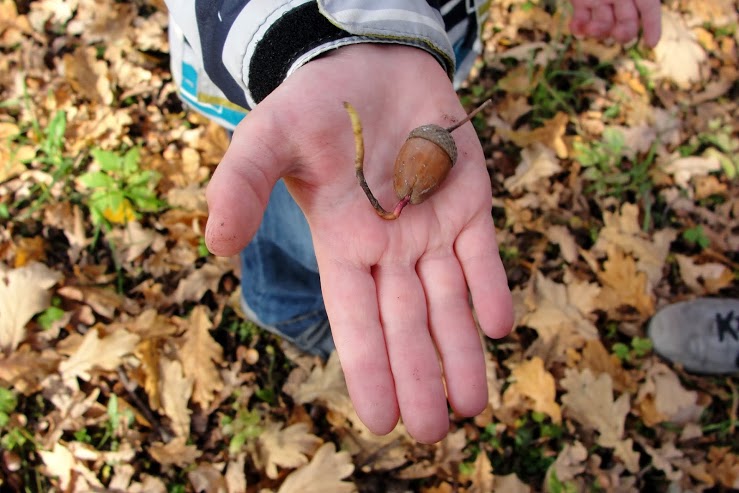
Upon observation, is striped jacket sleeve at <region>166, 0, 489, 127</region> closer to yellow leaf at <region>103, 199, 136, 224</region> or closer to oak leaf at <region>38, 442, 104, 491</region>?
yellow leaf at <region>103, 199, 136, 224</region>

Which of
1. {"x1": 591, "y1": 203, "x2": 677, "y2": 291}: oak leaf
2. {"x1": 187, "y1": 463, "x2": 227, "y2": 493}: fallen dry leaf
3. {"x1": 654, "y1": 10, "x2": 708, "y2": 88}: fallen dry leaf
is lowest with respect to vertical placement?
{"x1": 187, "y1": 463, "x2": 227, "y2": 493}: fallen dry leaf

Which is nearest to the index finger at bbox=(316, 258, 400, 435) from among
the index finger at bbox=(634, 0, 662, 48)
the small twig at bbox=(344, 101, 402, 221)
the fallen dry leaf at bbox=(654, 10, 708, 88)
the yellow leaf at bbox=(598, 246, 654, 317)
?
the small twig at bbox=(344, 101, 402, 221)

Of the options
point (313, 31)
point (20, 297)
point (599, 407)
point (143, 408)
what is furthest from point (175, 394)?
point (599, 407)

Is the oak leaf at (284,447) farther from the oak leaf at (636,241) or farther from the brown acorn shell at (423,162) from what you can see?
the oak leaf at (636,241)

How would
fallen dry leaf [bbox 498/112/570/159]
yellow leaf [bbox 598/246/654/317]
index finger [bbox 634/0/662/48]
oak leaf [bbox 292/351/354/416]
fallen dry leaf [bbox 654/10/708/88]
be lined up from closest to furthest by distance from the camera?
index finger [bbox 634/0/662/48] → oak leaf [bbox 292/351/354/416] → yellow leaf [bbox 598/246/654/317] → fallen dry leaf [bbox 498/112/570/159] → fallen dry leaf [bbox 654/10/708/88]

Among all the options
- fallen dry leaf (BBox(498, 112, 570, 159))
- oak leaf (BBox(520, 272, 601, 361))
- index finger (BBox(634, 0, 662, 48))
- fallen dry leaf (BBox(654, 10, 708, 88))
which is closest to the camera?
index finger (BBox(634, 0, 662, 48))

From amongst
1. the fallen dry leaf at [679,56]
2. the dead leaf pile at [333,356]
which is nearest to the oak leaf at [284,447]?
the dead leaf pile at [333,356]
